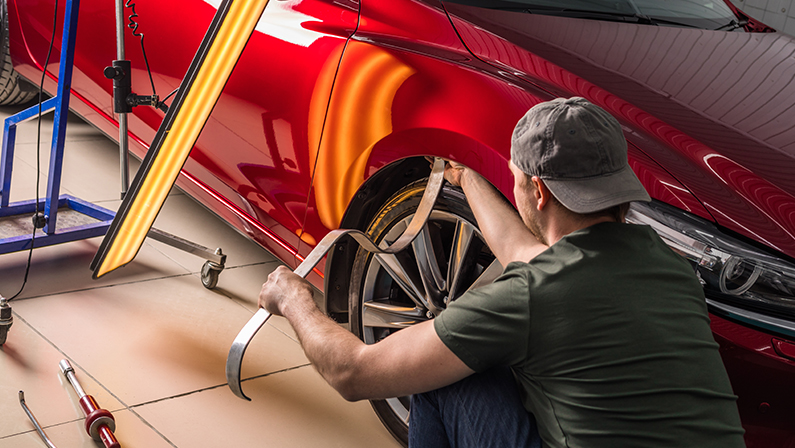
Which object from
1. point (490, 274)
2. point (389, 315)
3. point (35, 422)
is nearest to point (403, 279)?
point (389, 315)

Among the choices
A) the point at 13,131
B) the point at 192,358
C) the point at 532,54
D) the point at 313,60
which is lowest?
the point at 192,358

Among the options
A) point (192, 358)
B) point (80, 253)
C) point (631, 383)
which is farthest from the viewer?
point (80, 253)

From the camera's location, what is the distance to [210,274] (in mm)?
2719

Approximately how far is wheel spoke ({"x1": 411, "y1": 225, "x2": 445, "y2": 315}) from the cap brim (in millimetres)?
677

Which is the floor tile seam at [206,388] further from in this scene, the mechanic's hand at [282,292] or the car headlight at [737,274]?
the car headlight at [737,274]

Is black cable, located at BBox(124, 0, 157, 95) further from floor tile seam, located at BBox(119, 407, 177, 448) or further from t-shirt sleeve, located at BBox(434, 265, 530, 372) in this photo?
t-shirt sleeve, located at BBox(434, 265, 530, 372)

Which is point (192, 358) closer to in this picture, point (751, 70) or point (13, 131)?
point (13, 131)

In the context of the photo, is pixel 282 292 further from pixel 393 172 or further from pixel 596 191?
pixel 596 191

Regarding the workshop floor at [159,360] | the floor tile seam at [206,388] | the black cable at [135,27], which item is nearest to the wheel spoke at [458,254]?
the workshop floor at [159,360]

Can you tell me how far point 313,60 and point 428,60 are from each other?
46 centimetres

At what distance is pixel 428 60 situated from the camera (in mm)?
1806

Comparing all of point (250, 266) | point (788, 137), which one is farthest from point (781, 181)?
point (250, 266)

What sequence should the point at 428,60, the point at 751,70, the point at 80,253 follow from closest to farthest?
the point at 428,60 → the point at 751,70 → the point at 80,253

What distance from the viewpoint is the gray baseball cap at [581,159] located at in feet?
3.99
